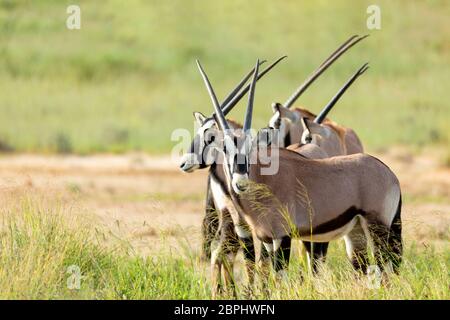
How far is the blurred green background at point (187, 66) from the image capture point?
1888cm

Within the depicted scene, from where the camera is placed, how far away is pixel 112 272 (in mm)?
8234

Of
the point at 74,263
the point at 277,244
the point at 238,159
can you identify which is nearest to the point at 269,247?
the point at 277,244

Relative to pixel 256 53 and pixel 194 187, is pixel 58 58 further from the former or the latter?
pixel 194 187

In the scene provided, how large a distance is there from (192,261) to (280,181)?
0.83 m

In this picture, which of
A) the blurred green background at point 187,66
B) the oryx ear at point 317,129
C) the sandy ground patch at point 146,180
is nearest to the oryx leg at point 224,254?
the oryx ear at point 317,129

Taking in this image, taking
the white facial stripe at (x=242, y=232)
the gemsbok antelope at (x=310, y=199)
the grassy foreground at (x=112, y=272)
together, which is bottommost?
the grassy foreground at (x=112, y=272)

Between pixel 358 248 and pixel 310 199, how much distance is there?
0.55m

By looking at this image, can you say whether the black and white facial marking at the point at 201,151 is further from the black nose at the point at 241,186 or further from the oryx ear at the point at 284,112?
the oryx ear at the point at 284,112

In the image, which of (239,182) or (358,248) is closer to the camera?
(239,182)

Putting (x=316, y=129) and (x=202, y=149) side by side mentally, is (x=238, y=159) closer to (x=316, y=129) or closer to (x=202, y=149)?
(x=202, y=149)

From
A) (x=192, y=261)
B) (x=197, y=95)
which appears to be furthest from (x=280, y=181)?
(x=197, y=95)

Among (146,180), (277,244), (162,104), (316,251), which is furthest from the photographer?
(162,104)

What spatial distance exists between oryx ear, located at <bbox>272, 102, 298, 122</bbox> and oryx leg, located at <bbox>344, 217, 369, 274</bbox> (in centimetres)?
204
